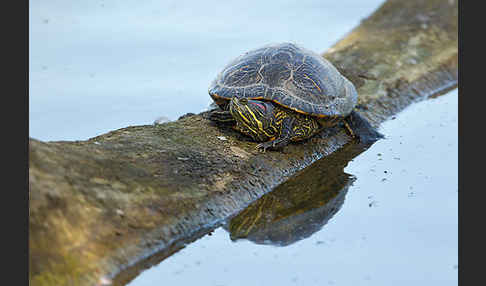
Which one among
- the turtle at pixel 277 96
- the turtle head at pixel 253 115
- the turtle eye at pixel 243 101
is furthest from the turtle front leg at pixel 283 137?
the turtle eye at pixel 243 101

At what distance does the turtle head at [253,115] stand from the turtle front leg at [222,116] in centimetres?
21

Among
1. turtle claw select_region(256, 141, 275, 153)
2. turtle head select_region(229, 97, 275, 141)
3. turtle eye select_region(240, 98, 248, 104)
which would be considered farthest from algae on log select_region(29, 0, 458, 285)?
turtle eye select_region(240, 98, 248, 104)

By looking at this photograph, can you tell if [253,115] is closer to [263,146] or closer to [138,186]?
[263,146]

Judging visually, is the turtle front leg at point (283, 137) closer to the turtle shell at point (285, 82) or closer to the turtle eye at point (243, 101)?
the turtle shell at point (285, 82)

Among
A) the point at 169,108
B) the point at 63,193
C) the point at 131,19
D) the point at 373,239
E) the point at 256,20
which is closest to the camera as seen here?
the point at 63,193

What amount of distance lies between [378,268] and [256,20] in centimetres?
759

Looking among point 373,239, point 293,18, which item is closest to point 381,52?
point 293,18

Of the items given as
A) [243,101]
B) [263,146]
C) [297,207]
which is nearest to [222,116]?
[243,101]

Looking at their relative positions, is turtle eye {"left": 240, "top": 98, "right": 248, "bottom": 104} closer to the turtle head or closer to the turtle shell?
the turtle head

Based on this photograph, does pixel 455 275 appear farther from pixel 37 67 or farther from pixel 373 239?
pixel 37 67

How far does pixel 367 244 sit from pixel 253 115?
1.82 meters

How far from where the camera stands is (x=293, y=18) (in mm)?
11766

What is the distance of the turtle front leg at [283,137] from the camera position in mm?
6406

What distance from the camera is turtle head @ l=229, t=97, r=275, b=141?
6.18 meters
